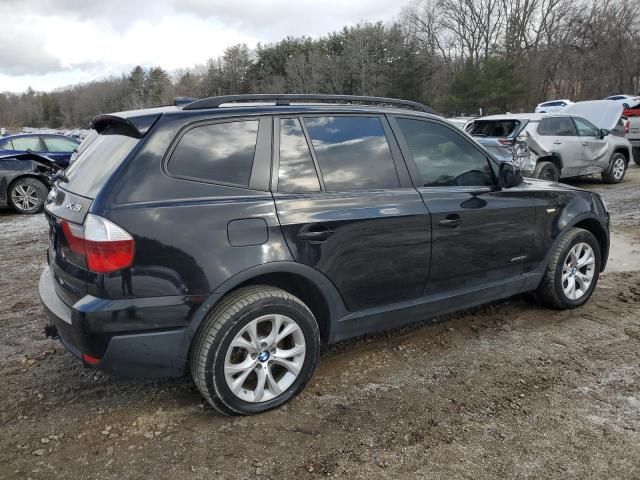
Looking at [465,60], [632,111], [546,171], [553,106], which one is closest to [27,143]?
[546,171]

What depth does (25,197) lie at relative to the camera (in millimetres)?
9852

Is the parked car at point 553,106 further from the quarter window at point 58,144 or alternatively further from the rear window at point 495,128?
the quarter window at point 58,144

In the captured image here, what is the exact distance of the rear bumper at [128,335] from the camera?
250 cm

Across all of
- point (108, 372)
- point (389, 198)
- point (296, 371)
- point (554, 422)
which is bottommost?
point (554, 422)

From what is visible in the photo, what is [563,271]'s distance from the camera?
425cm

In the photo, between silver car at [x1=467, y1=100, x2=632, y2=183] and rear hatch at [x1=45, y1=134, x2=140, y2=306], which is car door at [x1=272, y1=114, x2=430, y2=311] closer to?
rear hatch at [x1=45, y1=134, x2=140, y2=306]

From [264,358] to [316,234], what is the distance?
748mm

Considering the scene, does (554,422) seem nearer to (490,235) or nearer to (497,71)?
(490,235)

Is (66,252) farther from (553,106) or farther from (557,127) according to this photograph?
(553,106)

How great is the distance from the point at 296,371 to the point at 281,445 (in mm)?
447

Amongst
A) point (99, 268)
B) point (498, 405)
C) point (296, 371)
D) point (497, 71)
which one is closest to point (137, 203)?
point (99, 268)

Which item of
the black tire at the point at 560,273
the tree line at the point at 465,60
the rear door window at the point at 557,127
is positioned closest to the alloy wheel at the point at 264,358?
the black tire at the point at 560,273

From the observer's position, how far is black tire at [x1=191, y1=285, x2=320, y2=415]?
8.73 ft

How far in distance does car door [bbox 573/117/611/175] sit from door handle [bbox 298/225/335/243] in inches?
392
